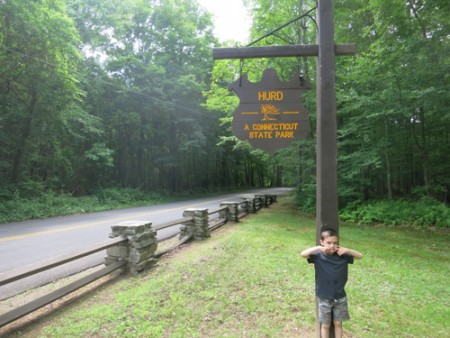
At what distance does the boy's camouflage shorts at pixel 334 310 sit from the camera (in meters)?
2.89

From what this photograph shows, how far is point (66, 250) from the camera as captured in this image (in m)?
6.71

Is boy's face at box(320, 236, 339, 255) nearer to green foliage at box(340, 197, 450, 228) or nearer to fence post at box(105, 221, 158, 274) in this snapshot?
fence post at box(105, 221, 158, 274)

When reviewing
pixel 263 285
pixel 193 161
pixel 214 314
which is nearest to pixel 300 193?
pixel 263 285

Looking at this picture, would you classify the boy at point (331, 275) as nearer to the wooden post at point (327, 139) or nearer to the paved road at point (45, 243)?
the wooden post at point (327, 139)

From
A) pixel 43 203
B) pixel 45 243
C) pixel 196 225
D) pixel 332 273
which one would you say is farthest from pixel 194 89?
pixel 332 273

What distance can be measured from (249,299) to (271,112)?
2799 millimetres

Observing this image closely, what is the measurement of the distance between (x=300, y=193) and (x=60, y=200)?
12.7m

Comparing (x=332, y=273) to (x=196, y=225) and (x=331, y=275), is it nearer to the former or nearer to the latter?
(x=331, y=275)

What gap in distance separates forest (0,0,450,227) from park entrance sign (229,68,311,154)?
311 cm

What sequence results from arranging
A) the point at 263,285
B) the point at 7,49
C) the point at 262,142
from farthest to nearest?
the point at 7,49, the point at 263,285, the point at 262,142

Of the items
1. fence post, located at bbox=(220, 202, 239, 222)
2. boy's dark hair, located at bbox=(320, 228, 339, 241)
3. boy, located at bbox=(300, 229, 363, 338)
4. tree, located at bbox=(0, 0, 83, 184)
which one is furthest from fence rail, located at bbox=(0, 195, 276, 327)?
tree, located at bbox=(0, 0, 83, 184)

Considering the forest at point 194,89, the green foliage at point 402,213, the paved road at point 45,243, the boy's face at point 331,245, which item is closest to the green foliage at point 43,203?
the forest at point 194,89

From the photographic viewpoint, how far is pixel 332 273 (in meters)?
2.84

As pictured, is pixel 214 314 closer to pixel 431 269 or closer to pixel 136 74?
pixel 431 269
